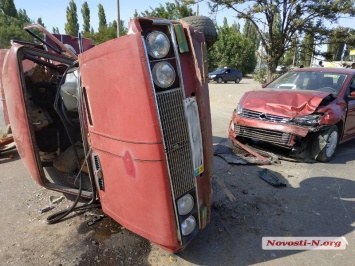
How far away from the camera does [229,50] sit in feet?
113

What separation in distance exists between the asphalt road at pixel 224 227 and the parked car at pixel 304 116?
58 cm

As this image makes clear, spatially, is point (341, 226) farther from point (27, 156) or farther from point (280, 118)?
point (27, 156)

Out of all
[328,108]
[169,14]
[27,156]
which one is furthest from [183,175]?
[169,14]

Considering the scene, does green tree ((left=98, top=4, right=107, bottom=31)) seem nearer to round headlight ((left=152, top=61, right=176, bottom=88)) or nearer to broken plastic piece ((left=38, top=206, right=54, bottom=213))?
broken plastic piece ((left=38, top=206, right=54, bottom=213))

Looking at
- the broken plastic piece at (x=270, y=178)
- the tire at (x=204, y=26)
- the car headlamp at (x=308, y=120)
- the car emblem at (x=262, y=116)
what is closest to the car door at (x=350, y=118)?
the car headlamp at (x=308, y=120)

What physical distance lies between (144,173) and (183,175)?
0.29 m

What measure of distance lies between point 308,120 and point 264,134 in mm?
705

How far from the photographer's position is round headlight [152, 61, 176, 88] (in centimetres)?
181

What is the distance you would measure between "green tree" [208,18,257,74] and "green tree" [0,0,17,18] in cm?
4096

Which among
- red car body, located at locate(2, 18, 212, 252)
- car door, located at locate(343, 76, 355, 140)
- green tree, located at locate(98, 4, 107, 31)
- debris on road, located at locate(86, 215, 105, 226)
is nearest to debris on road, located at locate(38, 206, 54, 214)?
debris on road, located at locate(86, 215, 105, 226)

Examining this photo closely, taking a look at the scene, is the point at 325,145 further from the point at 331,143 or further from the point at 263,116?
the point at 263,116

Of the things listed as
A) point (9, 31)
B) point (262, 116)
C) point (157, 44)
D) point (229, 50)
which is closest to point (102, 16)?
point (9, 31)

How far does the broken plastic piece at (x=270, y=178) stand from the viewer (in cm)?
382

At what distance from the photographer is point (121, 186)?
218 centimetres
